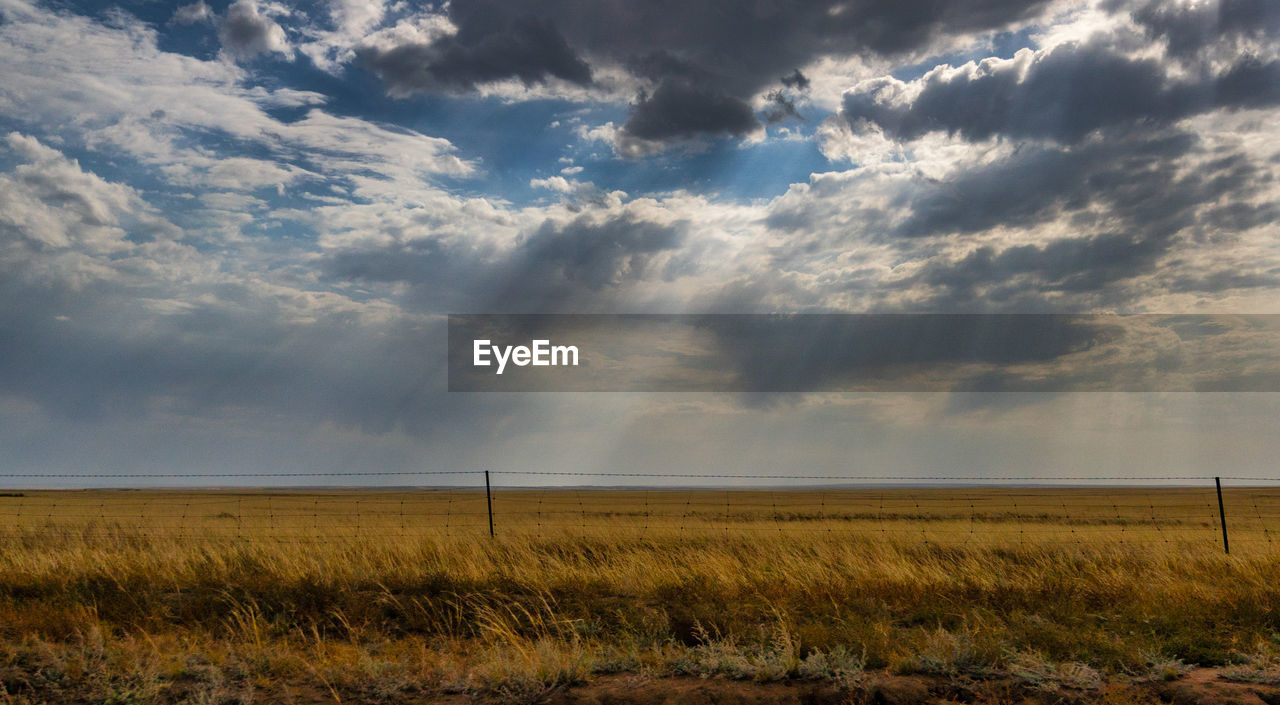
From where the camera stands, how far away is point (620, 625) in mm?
9781

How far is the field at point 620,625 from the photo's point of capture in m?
7.22

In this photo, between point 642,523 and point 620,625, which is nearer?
point 620,625

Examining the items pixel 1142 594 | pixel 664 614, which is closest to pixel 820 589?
pixel 664 614

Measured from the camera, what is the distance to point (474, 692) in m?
7.07

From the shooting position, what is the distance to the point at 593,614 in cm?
1021

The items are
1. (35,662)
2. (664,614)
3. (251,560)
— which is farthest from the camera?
(251,560)

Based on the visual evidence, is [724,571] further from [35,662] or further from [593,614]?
[35,662]

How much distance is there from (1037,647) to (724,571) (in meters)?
5.00

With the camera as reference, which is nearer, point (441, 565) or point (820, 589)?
point (820, 589)

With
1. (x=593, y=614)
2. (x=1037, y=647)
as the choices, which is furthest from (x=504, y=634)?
(x=1037, y=647)

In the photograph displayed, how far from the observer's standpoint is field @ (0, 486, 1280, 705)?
722cm

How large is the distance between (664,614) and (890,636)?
2569mm

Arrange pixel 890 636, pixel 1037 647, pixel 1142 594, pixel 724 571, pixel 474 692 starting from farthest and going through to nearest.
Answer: pixel 724 571, pixel 1142 594, pixel 890 636, pixel 1037 647, pixel 474 692

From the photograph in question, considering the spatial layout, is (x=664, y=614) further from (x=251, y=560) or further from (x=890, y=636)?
(x=251, y=560)
